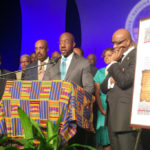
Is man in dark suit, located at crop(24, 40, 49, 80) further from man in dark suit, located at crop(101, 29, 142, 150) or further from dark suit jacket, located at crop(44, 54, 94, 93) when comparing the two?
man in dark suit, located at crop(101, 29, 142, 150)

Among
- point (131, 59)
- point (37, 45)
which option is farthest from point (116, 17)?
A: point (131, 59)

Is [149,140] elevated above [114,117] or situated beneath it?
situated beneath

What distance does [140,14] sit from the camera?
5449mm

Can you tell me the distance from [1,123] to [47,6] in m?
4.95

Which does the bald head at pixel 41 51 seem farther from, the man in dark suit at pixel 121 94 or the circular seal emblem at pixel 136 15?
the circular seal emblem at pixel 136 15

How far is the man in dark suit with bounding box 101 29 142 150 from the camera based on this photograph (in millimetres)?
2307

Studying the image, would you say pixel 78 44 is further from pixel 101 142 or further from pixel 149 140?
pixel 149 140

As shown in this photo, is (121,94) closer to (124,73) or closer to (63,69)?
(124,73)

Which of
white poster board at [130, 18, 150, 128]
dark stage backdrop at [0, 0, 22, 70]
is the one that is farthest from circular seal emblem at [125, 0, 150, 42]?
white poster board at [130, 18, 150, 128]

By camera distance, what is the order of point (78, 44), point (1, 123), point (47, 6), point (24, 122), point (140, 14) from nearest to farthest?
point (24, 122) → point (1, 123) → point (140, 14) → point (78, 44) → point (47, 6)

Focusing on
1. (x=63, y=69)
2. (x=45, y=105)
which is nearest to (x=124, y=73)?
(x=45, y=105)

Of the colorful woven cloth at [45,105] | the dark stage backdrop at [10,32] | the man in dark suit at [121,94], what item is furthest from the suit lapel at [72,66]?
the dark stage backdrop at [10,32]

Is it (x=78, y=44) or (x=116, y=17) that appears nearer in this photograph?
(x=116, y=17)

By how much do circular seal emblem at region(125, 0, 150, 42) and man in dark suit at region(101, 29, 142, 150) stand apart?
294cm
